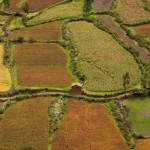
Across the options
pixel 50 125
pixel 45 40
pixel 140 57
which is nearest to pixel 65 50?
pixel 45 40

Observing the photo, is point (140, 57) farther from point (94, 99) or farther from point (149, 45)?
point (94, 99)

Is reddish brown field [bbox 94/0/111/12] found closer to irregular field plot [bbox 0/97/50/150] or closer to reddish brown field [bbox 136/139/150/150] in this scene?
irregular field plot [bbox 0/97/50/150]

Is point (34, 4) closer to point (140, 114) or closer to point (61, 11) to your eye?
point (61, 11)

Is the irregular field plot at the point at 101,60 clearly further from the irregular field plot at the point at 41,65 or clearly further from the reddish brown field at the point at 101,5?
the reddish brown field at the point at 101,5

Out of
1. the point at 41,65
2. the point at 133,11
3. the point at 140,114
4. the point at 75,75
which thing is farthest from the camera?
the point at 133,11

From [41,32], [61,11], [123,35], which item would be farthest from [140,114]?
[61,11]

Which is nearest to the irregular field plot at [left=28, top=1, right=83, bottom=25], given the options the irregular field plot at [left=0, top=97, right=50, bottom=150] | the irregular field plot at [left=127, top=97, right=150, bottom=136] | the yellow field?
the yellow field

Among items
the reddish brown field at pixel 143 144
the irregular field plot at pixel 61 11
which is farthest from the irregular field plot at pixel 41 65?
the reddish brown field at pixel 143 144
